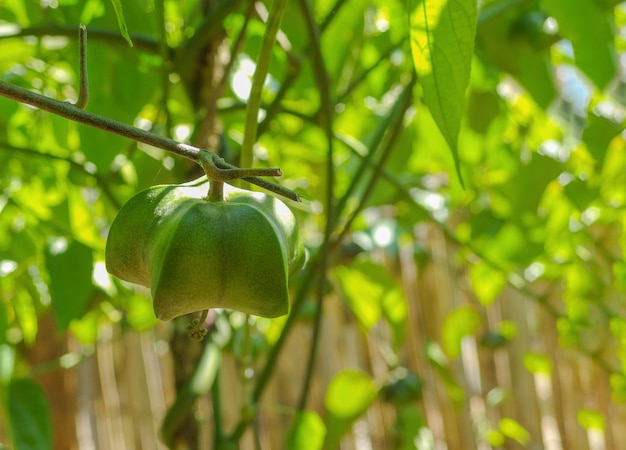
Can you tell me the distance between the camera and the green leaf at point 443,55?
325 mm

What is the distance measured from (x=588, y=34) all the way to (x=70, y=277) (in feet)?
1.34

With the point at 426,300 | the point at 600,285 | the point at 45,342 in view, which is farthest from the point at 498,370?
the point at 45,342

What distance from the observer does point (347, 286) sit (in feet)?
3.10

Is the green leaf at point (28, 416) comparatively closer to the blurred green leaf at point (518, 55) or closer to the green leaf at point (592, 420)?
the blurred green leaf at point (518, 55)

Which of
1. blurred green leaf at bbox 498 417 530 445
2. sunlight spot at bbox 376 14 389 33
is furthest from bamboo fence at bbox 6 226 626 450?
sunlight spot at bbox 376 14 389 33

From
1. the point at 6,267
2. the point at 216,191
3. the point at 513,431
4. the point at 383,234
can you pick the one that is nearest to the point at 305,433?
the point at 6,267

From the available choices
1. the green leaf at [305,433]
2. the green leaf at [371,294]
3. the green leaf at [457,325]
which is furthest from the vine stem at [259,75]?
the green leaf at [457,325]

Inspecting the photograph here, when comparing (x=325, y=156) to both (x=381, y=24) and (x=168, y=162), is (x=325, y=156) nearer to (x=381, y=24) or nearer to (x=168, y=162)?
(x=381, y=24)

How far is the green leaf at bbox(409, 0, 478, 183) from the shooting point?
325mm

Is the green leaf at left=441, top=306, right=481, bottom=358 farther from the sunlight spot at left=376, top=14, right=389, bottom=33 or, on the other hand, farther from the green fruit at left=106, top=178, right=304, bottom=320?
the green fruit at left=106, top=178, right=304, bottom=320

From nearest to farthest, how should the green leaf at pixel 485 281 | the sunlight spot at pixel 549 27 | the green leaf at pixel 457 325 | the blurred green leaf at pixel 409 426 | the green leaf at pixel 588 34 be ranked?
the green leaf at pixel 588 34 < the sunlight spot at pixel 549 27 < the blurred green leaf at pixel 409 426 < the green leaf at pixel 485 281 < the green leaf at pixel 457 325

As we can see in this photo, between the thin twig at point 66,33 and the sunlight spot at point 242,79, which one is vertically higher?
the sunlight spot at point 242,79

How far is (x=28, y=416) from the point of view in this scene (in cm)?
66

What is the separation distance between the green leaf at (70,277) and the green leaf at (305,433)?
19cm
